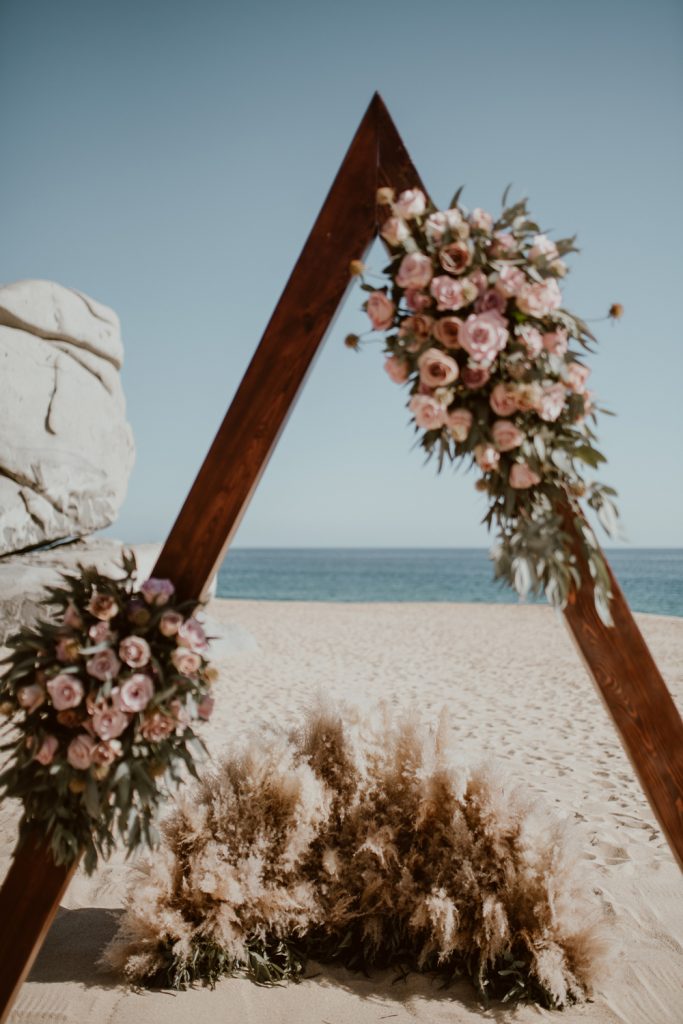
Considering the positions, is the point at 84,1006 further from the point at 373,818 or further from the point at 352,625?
the point at 352,625

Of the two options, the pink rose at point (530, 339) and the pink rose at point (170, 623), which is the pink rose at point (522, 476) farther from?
the pink rose at point (170, 623)

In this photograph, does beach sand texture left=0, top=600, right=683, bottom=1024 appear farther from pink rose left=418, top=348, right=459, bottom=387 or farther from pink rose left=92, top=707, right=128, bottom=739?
pink rose left=418, top=348, right=459, bottom=387

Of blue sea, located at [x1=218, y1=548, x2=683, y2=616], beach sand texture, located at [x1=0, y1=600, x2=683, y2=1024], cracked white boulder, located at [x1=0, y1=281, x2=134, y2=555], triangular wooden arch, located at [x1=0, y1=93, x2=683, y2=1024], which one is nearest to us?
triangular wooden arch, located at [x1=0, y1=93, x2=683, y2=1024]

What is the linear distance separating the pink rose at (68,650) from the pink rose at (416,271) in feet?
5.15

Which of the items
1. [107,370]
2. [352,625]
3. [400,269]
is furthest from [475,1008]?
[352,625]

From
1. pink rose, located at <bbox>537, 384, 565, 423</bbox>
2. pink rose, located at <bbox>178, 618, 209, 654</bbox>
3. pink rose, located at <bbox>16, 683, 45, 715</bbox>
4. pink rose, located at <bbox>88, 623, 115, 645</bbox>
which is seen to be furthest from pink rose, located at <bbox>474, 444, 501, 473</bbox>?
pink rose, located at <bbox>16, 683, 45, 715</bbox>

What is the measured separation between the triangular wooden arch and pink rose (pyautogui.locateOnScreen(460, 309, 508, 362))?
0.53 m

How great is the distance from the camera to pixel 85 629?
2.21 meters

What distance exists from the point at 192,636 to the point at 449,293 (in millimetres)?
1382

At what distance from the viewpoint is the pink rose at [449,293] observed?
1.99 metres

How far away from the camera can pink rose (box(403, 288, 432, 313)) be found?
6.76 feet

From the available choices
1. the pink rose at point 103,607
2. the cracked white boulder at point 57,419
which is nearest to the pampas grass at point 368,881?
the pink rose at point 103,607

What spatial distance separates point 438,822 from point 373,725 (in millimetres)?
512

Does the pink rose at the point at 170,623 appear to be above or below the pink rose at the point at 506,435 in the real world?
below
